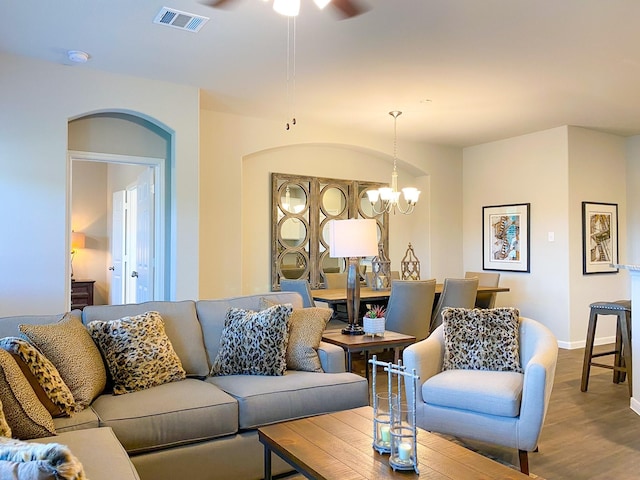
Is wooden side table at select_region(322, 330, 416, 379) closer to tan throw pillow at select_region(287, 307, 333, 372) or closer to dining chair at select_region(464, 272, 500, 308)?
tan throw pillow at select_region(287, 307, 333, 372)

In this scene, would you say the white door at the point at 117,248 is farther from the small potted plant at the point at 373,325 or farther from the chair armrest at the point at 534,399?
the chair armrest at the point at 534,399

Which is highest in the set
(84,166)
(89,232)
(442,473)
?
(84,166)

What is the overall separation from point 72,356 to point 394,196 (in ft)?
13.6

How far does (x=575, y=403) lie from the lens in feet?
13.1

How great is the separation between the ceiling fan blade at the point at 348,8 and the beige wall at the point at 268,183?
8.97 ft

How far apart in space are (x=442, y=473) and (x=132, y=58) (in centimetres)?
378

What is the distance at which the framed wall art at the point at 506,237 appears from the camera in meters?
6.65

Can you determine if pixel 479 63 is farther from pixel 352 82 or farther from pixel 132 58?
pixel 132 58

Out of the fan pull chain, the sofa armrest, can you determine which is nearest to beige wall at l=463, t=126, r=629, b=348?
the fan pull chain

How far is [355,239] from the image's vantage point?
3650mm

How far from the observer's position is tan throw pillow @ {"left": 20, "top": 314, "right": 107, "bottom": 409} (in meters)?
2.34

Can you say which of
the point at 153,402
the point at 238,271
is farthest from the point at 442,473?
the point at 238,271

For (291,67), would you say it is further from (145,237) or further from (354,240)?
(145,237)

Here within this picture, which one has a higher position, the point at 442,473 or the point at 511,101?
the point at 511,101
